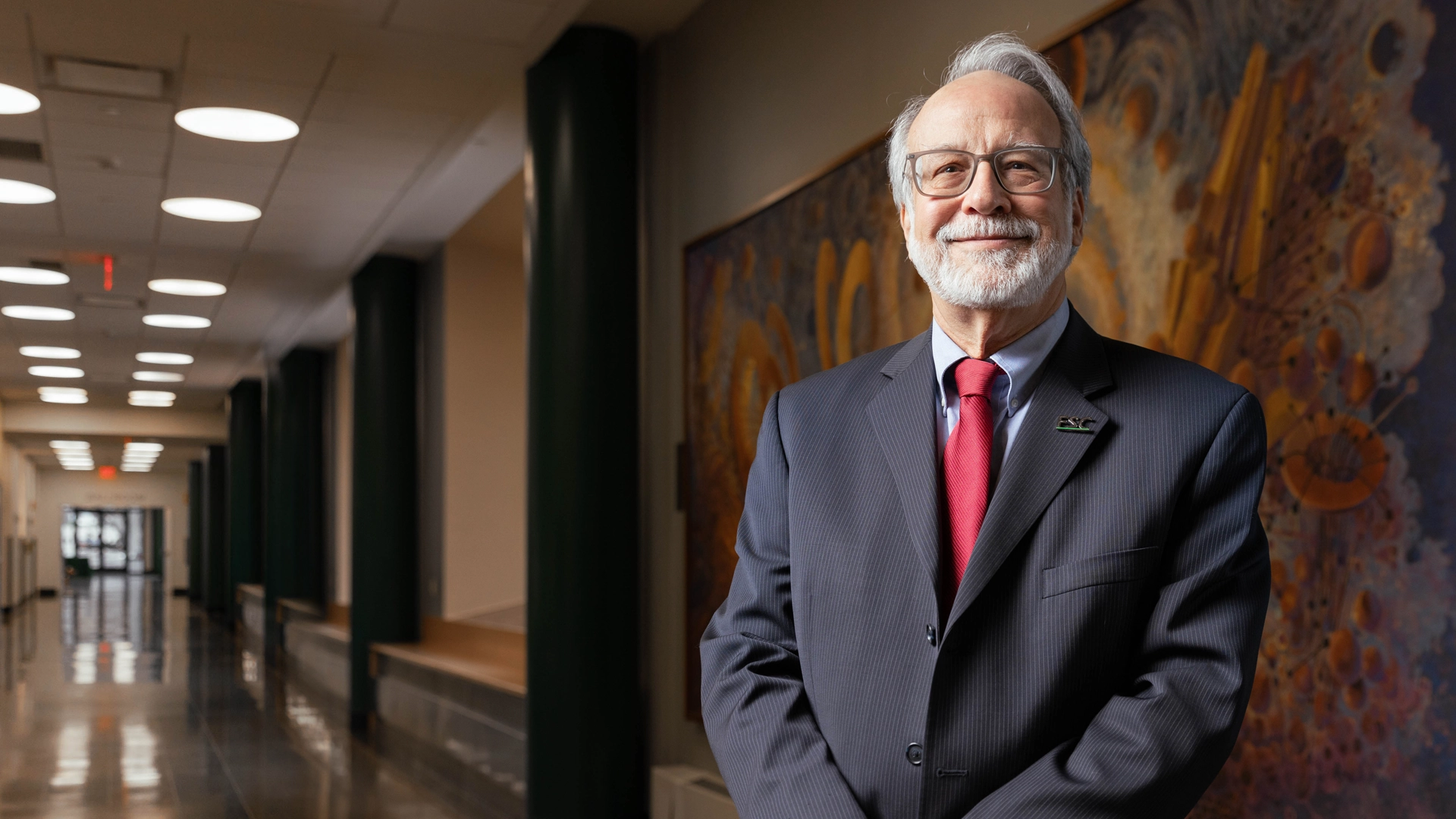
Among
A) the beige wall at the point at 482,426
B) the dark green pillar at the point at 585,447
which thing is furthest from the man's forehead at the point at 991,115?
the beige wall at the point at 482,426

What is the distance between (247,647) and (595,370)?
48.5 feet

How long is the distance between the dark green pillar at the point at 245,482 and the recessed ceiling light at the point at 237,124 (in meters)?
13.3

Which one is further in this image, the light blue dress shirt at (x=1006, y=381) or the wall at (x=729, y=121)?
the wall at (x=729, y=121)

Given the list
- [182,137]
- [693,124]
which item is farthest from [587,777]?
[182,137]

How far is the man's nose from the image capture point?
1.54 m

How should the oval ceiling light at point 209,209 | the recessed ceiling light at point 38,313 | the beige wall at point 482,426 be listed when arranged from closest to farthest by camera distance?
the oval ceiling light at point 209,209 → the beige wall at point 482,426 → the recessed ceiling light at point 38,313

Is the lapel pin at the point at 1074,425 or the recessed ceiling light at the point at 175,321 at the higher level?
the recessed ceiling light at the point at 175,321

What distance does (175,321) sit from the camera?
43.6 feet

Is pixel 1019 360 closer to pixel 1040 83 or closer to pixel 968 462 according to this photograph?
pixel 968 462

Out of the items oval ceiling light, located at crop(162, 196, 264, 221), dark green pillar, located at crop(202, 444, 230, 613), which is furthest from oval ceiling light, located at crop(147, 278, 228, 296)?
dark green pillar, located at crop(202, 444, 230, 613)

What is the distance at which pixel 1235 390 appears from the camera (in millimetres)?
1506

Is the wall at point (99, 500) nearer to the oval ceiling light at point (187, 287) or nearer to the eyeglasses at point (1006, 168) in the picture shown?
the oval ceiling light at point (187, 287)

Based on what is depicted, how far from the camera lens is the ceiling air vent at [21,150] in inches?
277

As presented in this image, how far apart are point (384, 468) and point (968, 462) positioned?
9.98 metres
